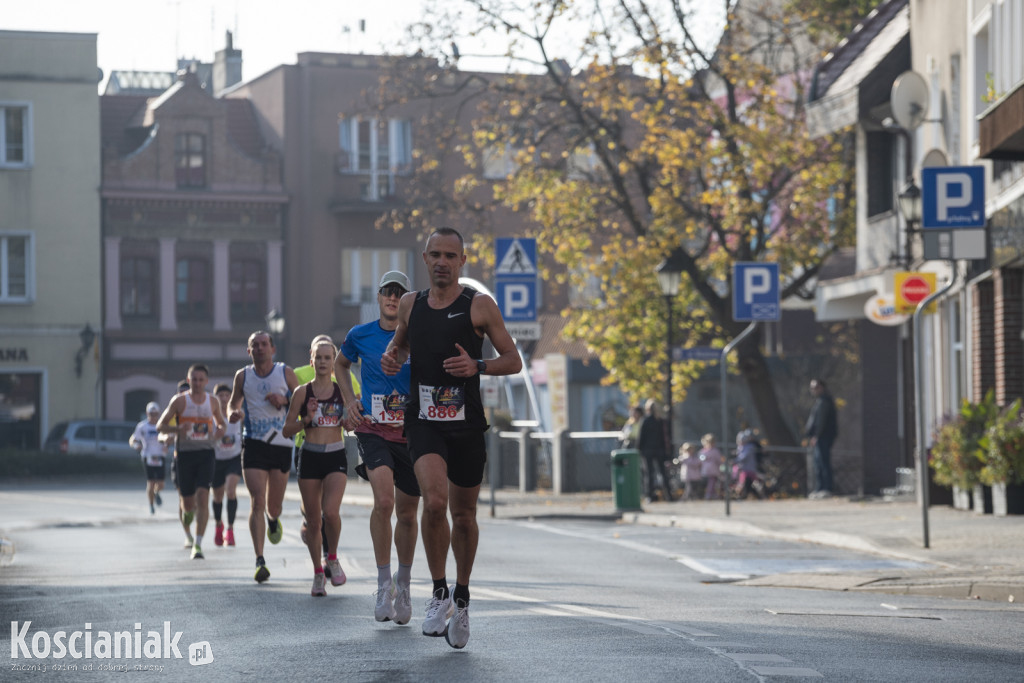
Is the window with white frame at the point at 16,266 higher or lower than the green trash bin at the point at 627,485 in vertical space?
higher

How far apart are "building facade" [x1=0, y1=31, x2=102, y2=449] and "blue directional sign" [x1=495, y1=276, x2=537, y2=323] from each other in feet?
93.2

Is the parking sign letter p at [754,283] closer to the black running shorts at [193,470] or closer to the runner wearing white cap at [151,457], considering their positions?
the black running shorts at [193,470]

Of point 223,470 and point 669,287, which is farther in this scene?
point 669,287

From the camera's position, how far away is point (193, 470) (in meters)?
17.2

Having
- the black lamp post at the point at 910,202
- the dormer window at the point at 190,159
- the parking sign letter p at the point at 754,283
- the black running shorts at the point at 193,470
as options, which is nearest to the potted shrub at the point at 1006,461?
the black lamp post at the point at 910,202

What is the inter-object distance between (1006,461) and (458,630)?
42.3 feet

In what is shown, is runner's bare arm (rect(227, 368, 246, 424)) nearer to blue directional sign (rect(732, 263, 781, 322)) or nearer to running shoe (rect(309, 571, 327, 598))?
running shoe (rect(309, 571, 327, 598))

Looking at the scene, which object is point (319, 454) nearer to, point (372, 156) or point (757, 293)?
point (757, 293)

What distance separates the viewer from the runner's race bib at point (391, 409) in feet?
33.3

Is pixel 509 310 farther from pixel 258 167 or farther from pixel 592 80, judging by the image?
pixel 258 167

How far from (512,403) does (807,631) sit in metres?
34.0

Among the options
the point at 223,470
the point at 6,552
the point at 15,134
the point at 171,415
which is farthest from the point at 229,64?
the point at 171,415

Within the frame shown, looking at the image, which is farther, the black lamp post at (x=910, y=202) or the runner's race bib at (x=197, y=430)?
the black lamp post at (x=910, y=202)

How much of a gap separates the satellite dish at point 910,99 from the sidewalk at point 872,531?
17.6 ft
